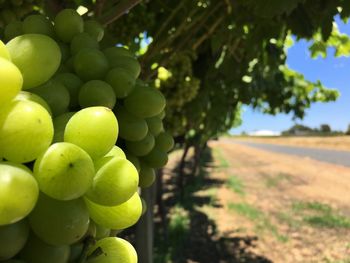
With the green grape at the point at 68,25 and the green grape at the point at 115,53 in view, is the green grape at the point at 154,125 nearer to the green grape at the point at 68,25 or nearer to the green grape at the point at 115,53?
the green grape at the point at 115,53

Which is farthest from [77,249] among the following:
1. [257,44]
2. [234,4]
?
[257,44]

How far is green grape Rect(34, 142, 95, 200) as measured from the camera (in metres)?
0.66

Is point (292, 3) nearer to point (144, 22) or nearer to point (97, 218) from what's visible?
point (144, 22)

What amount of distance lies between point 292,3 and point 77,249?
1973mm

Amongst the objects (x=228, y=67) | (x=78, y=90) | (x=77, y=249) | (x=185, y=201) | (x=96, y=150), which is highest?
(x=228, y=67)

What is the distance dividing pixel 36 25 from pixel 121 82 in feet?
0.88

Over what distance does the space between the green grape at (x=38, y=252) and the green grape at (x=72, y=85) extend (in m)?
0.36

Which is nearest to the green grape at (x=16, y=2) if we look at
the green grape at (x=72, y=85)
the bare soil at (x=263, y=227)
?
the green grape at (x=72, y=85)

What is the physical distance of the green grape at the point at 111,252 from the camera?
80 cm

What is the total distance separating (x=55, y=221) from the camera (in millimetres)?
680

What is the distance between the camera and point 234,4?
3020mm

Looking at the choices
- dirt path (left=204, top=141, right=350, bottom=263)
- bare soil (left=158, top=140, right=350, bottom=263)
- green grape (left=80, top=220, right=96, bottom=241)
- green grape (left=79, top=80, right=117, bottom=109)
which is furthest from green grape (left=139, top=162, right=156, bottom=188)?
dirt path (left=204, top=141, right=350, bottom=263)

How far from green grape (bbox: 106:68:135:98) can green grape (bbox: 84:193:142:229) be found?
12.1 inches

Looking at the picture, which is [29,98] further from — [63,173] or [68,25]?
[68,25]
